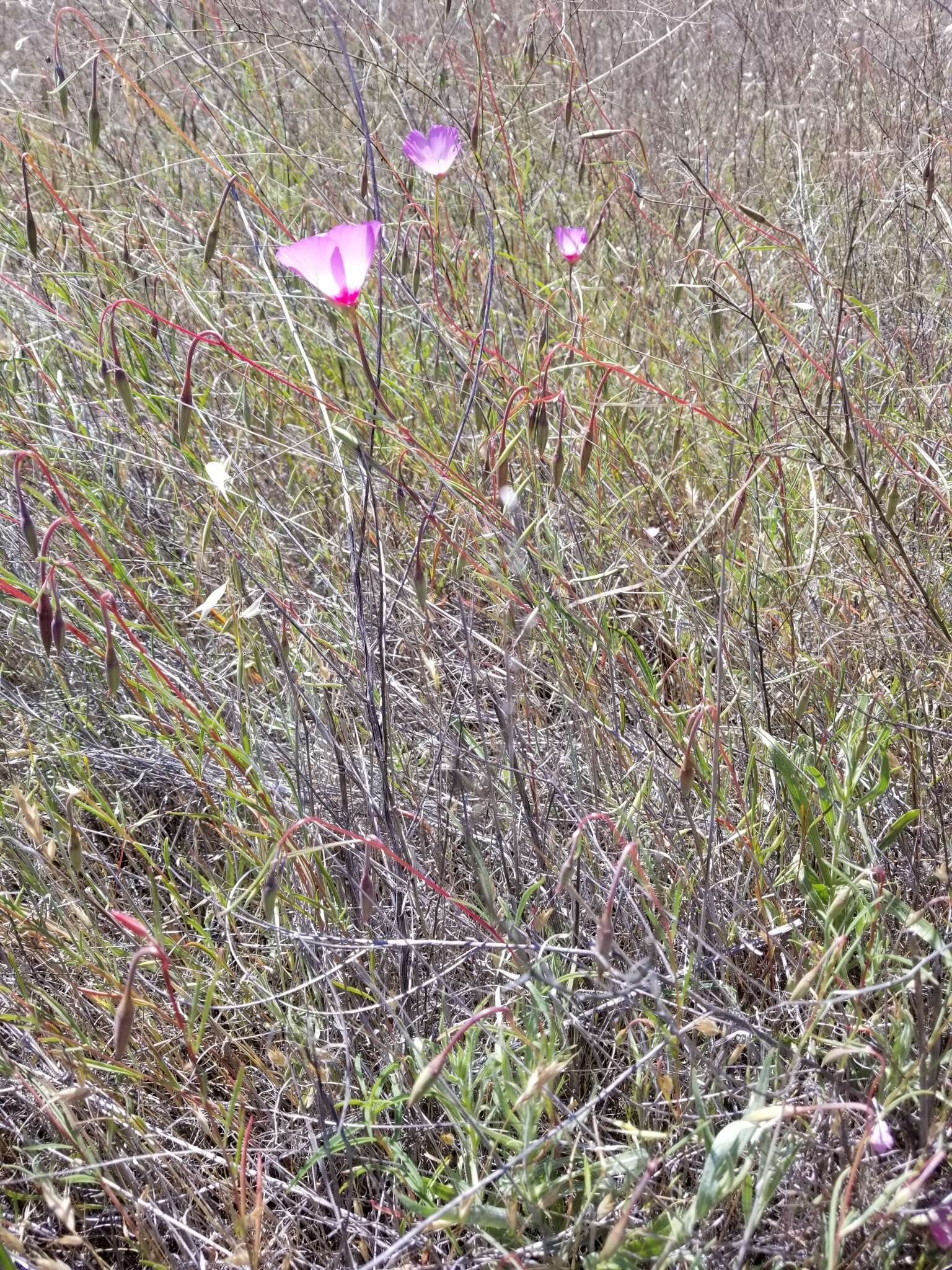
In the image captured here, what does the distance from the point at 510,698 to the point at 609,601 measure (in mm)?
557

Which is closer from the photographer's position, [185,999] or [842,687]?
[185,999]

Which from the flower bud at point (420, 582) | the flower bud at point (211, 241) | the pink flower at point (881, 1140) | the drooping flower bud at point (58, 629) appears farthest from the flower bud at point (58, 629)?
the pink flower at point (881, 1140)

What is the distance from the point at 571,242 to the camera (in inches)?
72.9

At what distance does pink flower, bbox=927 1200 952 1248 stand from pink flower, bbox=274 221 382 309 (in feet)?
3.53

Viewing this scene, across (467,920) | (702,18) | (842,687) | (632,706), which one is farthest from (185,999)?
(702,18)

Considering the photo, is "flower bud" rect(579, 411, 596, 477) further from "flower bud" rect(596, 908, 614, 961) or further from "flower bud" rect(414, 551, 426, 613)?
"flower bud" rect(596, 908, 614, 961)

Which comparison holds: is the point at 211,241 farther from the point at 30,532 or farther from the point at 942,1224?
the point at 942,1224

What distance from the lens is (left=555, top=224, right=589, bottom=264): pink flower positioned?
1759 mm

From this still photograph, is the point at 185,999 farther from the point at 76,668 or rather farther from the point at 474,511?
the point at 474,511

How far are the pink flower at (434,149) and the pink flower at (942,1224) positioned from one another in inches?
61.8

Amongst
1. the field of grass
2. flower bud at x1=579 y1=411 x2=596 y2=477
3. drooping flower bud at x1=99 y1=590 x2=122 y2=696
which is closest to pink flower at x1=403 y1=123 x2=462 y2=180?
the field of grass

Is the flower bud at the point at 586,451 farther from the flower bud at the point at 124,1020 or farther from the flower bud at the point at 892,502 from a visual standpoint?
the flower bud at the point at 124,1020

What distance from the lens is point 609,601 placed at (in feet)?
5.25

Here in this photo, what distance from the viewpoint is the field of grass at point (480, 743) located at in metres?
0.98
